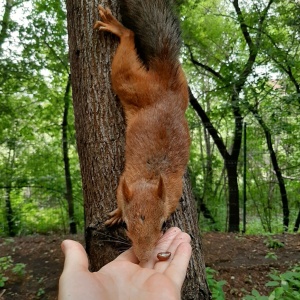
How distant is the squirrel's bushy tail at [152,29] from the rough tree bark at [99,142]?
286 mm

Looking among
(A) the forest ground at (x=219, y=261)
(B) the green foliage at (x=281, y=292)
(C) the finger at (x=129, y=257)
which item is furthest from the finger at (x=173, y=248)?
(A) the forest ground at (x=219, y=261)

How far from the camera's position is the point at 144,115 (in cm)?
264

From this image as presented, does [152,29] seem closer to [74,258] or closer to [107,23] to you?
[107,23]

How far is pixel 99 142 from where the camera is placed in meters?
2.28

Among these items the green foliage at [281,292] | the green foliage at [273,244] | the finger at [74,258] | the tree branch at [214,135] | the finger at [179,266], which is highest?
the tree branch at [214,135]

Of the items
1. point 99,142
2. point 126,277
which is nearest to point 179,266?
point 126,277

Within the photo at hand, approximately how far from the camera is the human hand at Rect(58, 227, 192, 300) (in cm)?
148

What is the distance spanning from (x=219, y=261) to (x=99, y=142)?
11.2 ft

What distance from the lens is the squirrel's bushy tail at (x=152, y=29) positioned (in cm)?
282

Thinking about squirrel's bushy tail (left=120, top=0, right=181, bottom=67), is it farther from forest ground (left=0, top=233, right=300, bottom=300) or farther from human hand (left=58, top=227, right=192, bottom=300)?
forest ground (left=0, top=233, right=300, bottom=300)

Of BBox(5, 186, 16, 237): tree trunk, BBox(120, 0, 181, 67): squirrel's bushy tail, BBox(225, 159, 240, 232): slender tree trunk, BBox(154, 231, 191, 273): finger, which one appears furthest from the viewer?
BBox(5, 186, 16, 237): tree trunk

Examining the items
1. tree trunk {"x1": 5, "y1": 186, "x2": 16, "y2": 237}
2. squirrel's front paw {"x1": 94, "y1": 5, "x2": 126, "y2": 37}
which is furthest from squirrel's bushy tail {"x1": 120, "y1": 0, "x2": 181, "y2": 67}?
tree trunk {"x1": 5, "y1": 186, "x2": 16, "y2": 237}

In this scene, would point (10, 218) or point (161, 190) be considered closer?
point (161, 190)

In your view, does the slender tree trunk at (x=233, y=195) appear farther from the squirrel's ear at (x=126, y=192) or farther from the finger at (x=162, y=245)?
the squirrel's ear at (x=126, y=192)
